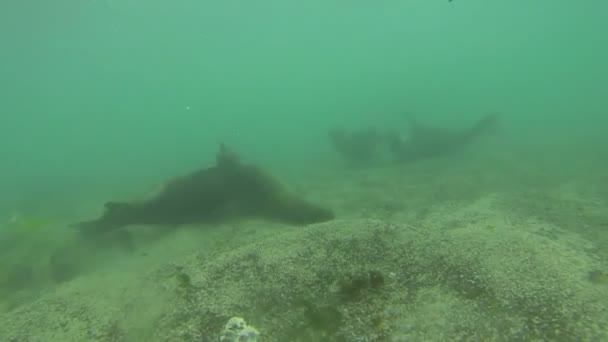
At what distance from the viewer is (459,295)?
3.35 m

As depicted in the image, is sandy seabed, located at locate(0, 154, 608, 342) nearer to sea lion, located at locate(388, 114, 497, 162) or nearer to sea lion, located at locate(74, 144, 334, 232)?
sea lion, located at locate(74, 144, 334, 232)

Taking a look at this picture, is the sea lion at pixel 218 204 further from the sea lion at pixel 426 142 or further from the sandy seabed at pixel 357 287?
the sea lion at pixel 426 142

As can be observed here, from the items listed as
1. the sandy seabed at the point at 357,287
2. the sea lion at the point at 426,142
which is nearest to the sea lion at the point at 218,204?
the sandy seabed at the point at 357,287

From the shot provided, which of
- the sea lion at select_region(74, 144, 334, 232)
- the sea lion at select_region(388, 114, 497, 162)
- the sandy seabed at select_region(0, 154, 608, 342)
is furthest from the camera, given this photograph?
the sea lion at select_region(388, 114, 497, 162)

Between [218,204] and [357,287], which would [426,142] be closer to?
[218,204]

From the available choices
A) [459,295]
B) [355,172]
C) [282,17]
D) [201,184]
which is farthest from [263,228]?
[282,17]

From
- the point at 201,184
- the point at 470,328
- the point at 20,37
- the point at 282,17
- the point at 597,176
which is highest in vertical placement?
the point at 282,17

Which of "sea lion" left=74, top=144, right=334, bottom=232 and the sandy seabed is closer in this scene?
the sandy seabed

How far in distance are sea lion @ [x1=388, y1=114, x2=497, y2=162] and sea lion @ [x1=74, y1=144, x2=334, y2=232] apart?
8.74 metres

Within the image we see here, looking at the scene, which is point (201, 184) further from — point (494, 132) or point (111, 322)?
point (494, 132)

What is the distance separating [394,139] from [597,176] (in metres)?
7.49

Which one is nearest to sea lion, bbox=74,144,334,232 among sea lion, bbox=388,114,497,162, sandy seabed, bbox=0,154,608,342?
sandy seabed, bbox=0,154,608,342

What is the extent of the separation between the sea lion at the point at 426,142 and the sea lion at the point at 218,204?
28.7ft

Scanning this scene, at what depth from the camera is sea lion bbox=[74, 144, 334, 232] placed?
7.23 meters
